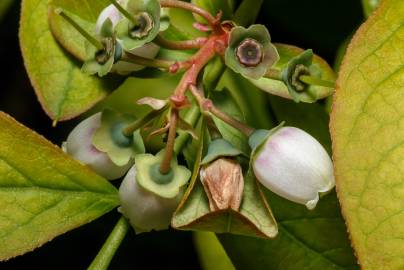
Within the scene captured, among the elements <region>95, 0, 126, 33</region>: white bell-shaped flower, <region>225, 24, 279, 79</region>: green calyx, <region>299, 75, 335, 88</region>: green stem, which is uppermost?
<region>225, 24, 279, 79</region>: green calyx

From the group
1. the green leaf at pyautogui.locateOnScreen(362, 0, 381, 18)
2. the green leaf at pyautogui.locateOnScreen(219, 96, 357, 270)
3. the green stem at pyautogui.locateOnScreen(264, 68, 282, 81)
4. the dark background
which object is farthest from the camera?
the dark background

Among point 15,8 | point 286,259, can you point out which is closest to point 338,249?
point 286,259

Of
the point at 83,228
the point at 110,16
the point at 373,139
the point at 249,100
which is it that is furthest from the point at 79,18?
the point at 83,228

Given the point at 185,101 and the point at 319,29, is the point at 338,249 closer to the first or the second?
the point at 185,101

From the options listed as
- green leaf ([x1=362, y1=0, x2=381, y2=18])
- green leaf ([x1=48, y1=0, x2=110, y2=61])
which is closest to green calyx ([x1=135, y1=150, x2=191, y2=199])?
green leaf ([x1=48, y1=0, x2=110, y2=61])

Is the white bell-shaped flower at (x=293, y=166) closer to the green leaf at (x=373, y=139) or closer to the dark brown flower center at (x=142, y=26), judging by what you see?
the green leaf at (x=373, y=139)

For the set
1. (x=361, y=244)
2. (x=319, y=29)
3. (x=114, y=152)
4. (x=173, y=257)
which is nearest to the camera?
(x=361, y=244)

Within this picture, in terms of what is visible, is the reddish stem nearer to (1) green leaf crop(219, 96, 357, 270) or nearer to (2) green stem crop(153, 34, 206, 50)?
(2) green stem crop(153, 34, 206, 50)
